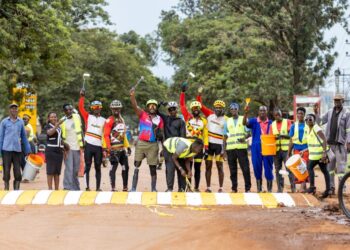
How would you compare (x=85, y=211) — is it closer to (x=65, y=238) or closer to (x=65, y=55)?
(x=65, y=238)

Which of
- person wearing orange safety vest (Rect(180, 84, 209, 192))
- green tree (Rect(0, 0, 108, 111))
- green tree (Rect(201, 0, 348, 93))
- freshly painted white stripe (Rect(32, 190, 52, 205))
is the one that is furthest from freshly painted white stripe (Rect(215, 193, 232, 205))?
green tree (Rect(201, 0, 348, 93))

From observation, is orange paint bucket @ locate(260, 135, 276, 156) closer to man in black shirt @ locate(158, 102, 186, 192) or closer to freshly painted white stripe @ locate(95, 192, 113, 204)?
man in black shirt @ locate(158, 102, 186, 192)

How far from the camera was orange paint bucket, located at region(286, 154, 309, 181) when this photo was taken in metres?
14.1

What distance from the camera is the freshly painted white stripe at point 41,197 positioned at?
12.7 m

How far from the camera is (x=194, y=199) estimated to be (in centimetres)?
1281

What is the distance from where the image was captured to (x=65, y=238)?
960 cm

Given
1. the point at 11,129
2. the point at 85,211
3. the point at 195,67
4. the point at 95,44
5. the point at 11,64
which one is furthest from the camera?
the point at 95,44

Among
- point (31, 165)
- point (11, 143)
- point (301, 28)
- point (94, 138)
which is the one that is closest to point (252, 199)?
point (94, 138)

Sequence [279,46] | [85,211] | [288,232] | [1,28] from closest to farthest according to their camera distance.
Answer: [288,232] < [85,211] < [1,28] < [279,46]

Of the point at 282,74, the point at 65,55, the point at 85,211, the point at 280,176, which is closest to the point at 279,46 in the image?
the point at 282,74

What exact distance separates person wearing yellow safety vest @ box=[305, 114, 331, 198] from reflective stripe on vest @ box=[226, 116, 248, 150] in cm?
126

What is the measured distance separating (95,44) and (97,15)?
3.63 m

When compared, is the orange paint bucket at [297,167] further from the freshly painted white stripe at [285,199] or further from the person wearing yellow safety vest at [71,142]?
the person wearing yellow safety vest at [71,142]

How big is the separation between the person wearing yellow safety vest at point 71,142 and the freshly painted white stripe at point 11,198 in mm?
1697
